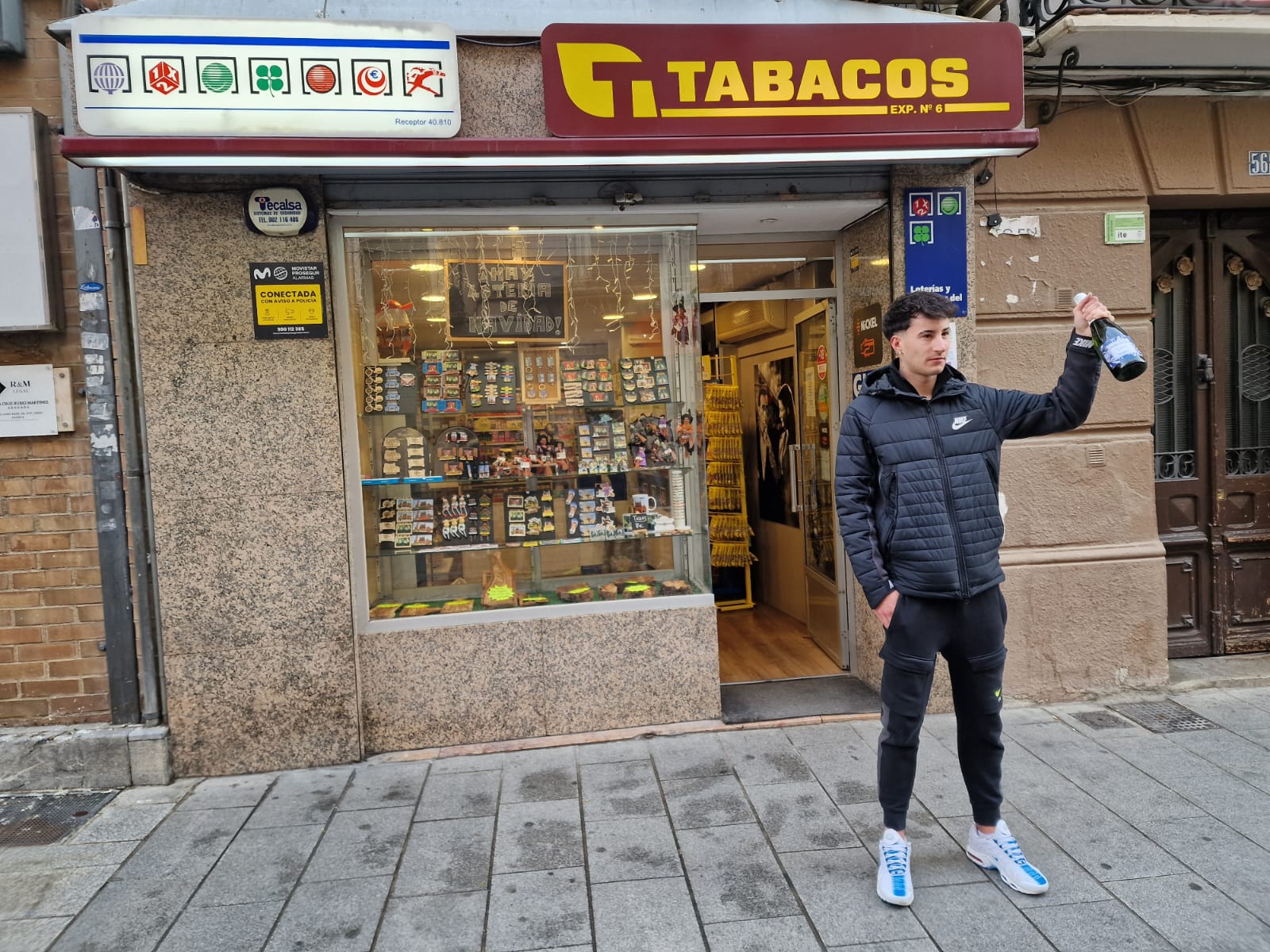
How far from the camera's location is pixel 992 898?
295cm

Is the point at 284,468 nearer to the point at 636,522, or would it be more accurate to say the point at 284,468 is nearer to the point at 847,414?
the point at 636,522

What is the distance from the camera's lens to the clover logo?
12.2 ft

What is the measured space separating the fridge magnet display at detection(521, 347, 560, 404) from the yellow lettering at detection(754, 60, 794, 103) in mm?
1811

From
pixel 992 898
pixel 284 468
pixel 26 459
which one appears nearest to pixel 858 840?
pixel 992 898

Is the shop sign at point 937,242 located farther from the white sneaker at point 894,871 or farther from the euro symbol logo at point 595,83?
the white sneaker at point 894,871

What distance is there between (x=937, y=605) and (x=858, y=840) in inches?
45.1

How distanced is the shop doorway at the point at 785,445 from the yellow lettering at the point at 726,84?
1.34m

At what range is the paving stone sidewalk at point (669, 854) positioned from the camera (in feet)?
9.32

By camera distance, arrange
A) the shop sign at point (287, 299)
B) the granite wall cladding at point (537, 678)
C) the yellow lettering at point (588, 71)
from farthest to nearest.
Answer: the granite wall cladding at point (537, 678)
the shop sign at point (287, 299)
the yellow lettering at point (588, 71)

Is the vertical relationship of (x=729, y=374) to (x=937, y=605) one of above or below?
above

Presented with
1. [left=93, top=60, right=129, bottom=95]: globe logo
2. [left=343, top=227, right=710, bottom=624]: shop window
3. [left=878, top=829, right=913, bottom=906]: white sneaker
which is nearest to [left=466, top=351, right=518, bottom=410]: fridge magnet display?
[left=343, top=227, right=710, bottom=624]: shop window

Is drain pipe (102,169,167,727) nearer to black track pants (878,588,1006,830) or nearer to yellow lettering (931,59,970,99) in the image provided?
black track pants (878,588,1006,830)

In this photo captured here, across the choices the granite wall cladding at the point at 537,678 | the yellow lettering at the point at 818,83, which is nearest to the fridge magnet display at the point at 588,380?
the granite wall cladding at the point at 537,678

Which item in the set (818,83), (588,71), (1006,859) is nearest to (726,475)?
(818,83)
